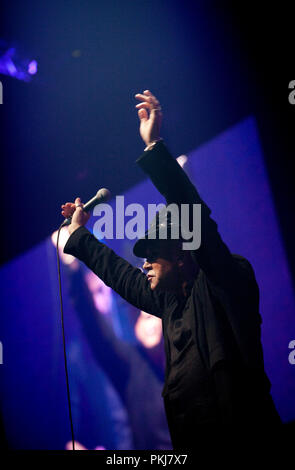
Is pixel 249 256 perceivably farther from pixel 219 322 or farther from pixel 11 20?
pixel 11 20

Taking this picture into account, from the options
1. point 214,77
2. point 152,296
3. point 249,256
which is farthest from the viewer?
point 214,77

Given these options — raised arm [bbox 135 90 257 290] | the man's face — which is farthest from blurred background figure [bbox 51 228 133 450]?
raised arm [bbox 135 90 257 290]

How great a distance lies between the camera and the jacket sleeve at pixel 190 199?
112cm

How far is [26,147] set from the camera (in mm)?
2457

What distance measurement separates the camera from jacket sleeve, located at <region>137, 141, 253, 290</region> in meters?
1.12

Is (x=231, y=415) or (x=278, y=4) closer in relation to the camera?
(x=231, y=415)

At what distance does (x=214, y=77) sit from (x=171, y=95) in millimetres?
238

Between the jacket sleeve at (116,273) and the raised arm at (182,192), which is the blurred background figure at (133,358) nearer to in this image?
the jacket sleeve at (116,273)

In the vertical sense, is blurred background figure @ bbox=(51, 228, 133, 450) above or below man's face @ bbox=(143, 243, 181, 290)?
below

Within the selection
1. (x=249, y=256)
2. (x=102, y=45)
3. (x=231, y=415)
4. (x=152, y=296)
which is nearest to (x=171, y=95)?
(x=102, y=45)

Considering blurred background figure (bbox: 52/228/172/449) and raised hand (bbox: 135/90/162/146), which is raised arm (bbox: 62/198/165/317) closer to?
blurred background figure (bbox: 52/228/172/449)

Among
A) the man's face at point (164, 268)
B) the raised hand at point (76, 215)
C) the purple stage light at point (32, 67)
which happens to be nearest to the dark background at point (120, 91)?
the purple stage light at point (32, 67)

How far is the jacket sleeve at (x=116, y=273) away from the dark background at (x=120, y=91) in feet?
2.05

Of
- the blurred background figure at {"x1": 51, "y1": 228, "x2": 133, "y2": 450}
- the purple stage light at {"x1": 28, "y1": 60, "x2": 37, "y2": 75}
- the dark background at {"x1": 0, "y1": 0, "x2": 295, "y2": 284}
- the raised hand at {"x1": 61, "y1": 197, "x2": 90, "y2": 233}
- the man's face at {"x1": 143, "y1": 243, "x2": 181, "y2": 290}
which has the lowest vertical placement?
the blurred background figure at {"x1": 51, "y1": 228, "x2": 133, "y2": 450}
